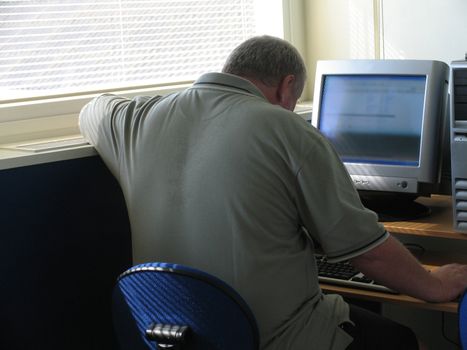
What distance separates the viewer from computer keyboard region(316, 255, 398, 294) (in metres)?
2.06

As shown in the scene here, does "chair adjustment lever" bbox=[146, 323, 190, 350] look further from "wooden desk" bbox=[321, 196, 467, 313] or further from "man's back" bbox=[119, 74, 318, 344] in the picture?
"wooden desk" bbox=[321, 196, 467, 313]

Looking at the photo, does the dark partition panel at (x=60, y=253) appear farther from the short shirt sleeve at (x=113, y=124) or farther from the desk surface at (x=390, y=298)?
the desk surface at (x=390, y=298)

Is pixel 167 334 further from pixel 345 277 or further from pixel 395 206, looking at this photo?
pixel 395 206

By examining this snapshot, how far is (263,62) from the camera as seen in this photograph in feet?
6.48

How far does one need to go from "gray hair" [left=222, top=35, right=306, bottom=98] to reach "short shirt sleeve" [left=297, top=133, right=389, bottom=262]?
278mm

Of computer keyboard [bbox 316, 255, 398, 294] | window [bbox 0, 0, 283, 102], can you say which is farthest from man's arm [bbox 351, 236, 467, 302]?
window [bbox 0, 0, 283, 102]

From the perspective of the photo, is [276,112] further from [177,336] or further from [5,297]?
[5,297]

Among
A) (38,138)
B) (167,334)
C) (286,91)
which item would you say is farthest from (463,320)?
(38,138)

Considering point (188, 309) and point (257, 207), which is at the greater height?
point (257, 207)

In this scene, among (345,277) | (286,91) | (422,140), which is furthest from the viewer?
(422,140)

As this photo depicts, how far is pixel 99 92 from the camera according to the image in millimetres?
2748

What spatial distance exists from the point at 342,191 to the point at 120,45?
1.37 m

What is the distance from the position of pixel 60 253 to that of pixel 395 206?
3.46ft

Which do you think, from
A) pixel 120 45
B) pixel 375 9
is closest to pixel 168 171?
pixel 120 45
